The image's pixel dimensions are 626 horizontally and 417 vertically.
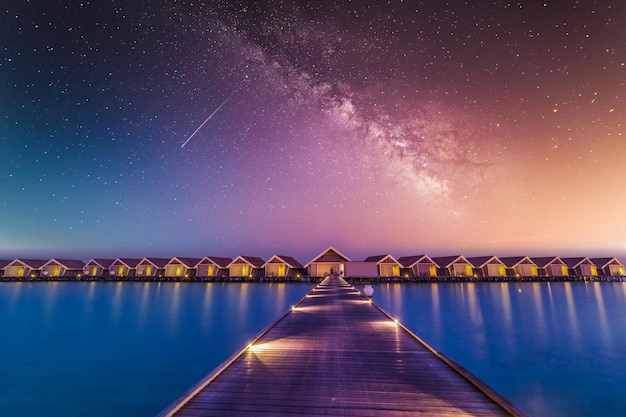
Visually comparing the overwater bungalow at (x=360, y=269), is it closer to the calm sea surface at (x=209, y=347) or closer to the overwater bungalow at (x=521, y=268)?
the calm sea surface at (x=209, y=347)

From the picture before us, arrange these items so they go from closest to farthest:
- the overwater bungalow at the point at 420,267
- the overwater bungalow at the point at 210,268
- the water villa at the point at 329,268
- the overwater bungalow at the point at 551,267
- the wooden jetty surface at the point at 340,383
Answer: the wooden jetty surface at the point at 340,383
the water villa at the point at 329,268
the overwater bungalow at the point at 420,267
the overwater bungalow at the point at 210,268
the overwater bungalow at the point at 551,267

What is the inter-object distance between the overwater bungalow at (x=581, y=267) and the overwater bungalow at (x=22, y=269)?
9398cm

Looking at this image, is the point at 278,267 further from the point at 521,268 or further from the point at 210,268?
the point at 521,268

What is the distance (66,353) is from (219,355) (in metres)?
6.98

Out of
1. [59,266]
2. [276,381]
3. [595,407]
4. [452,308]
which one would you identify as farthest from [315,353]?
[59,266]

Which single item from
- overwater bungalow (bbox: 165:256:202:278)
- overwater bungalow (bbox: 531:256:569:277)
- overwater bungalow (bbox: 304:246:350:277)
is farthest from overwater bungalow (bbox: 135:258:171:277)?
overwater bungalow (bbox: 531:256:569:277)

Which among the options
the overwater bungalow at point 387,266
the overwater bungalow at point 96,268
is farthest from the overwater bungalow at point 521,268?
the overwater bungalow at point 96,268

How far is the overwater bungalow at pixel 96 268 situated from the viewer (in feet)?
191

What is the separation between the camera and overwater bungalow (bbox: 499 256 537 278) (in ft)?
173

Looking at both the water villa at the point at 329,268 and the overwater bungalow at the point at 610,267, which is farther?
the overwater bungalow at the point at 610,267

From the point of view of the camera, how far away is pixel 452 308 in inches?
1067

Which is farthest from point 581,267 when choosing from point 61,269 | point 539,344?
point 61,269

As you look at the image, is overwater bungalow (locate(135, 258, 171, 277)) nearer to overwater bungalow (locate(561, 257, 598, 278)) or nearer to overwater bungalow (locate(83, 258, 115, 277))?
overwater bungalow (locate(83, 258, 115, 277))

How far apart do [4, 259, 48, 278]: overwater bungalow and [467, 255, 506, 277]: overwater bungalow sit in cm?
7613
